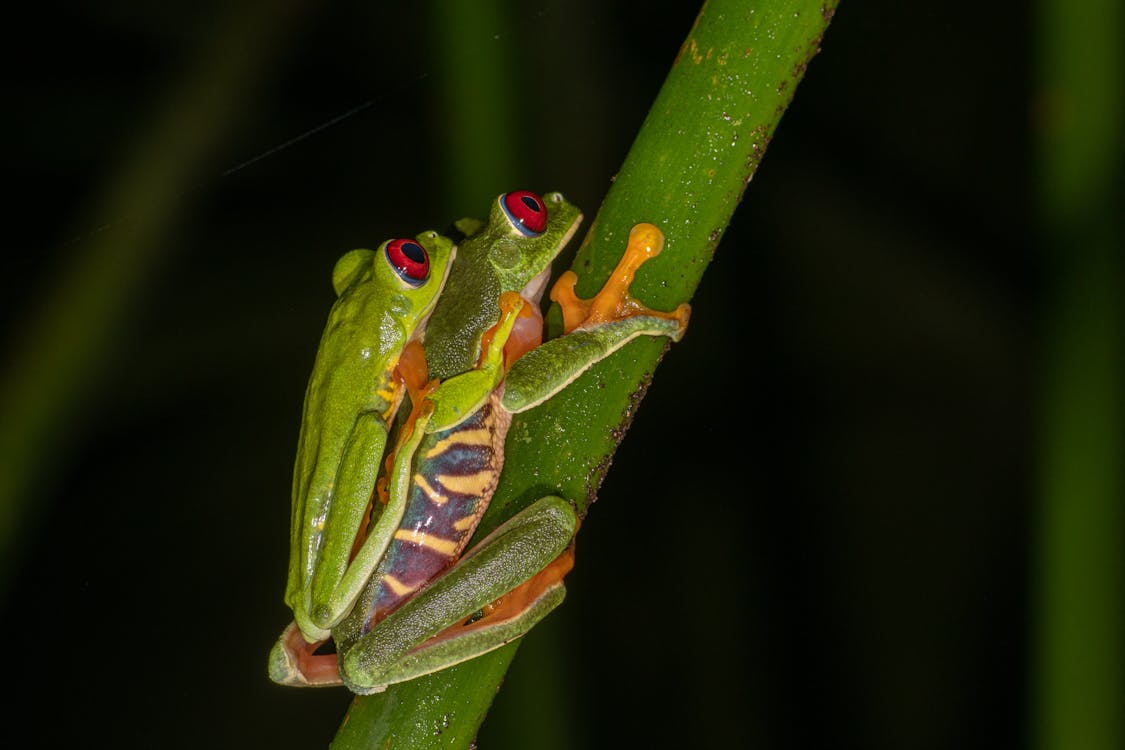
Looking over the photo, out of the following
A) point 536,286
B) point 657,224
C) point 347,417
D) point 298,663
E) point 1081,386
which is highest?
point 657,224

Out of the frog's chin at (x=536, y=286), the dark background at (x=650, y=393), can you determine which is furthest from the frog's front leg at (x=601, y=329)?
the dark background at (x=650, y=393)

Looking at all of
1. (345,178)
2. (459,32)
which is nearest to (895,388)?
(459,32)

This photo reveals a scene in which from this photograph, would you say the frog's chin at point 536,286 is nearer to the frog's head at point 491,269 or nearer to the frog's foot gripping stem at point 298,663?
the frog's head at point 491,269

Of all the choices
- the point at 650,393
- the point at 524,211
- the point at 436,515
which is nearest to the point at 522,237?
the point at 524,211

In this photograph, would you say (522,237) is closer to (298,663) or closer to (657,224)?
(657,224)

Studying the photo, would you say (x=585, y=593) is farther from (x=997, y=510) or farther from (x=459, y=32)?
(x=459, y=32)

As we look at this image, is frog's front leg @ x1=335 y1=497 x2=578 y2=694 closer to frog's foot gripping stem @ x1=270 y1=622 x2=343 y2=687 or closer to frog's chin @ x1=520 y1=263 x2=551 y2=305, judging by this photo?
frog's foot gripping stem @ x1=270 y1=622 x2=343 y2=687
